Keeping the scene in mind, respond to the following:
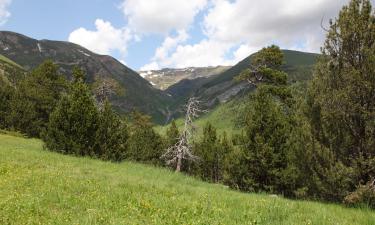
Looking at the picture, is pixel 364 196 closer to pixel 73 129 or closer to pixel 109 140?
pixel 109 140

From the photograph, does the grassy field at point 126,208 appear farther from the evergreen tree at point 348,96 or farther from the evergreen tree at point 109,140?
the evergreen tree at point 109,140

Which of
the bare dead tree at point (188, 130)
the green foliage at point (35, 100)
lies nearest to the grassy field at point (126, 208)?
the bare dead tree at point (188, 130)

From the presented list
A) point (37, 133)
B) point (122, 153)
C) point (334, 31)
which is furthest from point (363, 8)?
point (37, 133)

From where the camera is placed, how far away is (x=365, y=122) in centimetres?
1831

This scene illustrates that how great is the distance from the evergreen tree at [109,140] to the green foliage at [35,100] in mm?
31854

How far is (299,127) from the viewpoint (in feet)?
66.3

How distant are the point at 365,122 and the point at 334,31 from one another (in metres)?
4.78

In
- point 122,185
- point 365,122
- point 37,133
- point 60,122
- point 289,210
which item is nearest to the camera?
point 289,210

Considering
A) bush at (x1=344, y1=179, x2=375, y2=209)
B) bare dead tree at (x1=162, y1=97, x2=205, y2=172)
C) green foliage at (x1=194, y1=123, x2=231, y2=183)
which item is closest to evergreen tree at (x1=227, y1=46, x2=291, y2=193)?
bare dead tree at (x1=162, y1=97, x2=205, y2=172)

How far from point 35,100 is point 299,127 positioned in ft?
189

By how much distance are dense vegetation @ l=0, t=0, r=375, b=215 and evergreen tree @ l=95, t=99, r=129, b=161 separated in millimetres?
85

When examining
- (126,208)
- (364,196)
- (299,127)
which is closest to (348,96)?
(299,127)

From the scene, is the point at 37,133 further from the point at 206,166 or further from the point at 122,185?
the point at 122,185

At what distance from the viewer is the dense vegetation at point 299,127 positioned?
18.3 metres
